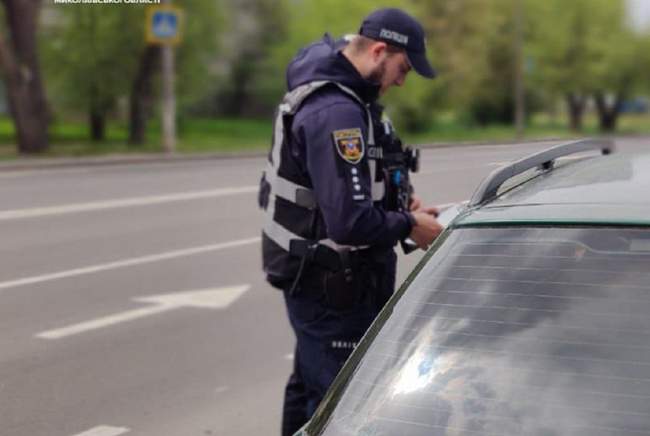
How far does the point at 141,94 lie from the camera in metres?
31.5

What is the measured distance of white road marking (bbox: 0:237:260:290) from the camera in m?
7.80

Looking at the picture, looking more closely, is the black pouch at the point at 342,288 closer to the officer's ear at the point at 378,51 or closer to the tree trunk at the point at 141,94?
the officer's ear at the point at 378,51

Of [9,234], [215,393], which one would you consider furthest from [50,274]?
[215,393]

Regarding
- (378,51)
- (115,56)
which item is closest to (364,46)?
(378,51)

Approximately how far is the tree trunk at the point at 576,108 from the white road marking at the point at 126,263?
4715 centimetres

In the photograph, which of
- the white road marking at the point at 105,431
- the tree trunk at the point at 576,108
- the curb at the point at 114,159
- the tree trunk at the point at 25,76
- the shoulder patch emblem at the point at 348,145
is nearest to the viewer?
the shoulder patch emblem at the point at 348,145

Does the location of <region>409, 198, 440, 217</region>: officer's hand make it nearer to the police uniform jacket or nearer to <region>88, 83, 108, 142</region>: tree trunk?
Result: the police uniform jacket

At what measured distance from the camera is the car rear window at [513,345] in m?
2.14

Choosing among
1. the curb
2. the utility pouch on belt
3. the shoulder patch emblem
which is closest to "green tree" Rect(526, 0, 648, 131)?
the curb

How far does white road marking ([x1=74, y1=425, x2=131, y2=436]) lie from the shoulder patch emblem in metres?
2.20

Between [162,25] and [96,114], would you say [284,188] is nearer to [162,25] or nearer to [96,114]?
[162,25]

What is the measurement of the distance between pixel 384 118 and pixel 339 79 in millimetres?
302

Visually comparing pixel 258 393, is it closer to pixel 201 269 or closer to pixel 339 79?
pixel 339 79

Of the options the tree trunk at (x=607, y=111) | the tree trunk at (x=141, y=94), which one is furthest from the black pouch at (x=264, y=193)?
the tree trunk at (x=607, y=111)
